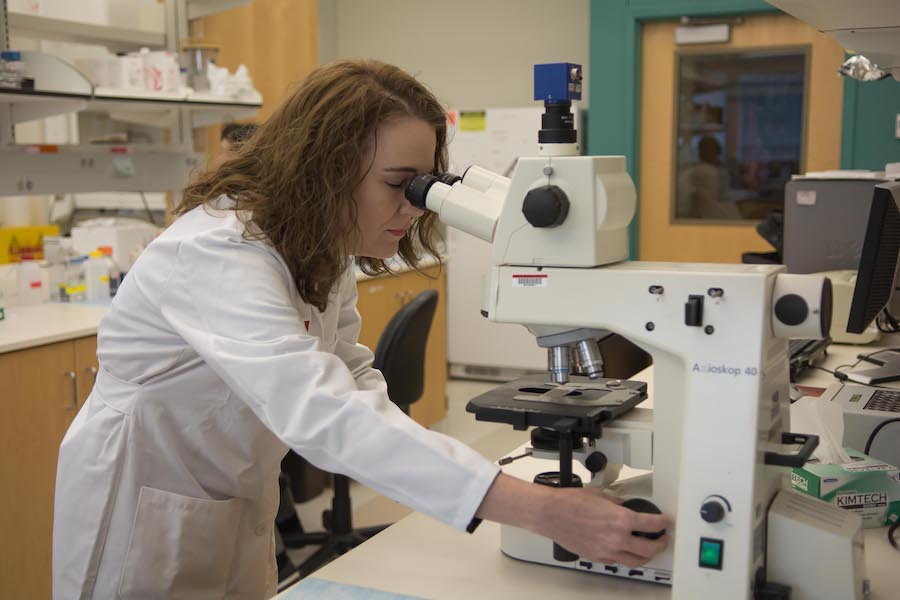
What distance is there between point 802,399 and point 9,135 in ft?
8.95

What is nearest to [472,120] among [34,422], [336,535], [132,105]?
[132,105]

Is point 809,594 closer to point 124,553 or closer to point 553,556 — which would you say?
point 553,556

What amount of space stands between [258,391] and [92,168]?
2.88m

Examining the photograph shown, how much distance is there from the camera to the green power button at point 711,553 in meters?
1.00

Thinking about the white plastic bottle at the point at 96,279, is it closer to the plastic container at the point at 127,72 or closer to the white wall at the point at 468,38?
the plastic container at the point at 127,72

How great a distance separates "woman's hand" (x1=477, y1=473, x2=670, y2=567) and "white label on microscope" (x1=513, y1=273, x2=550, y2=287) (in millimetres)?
234

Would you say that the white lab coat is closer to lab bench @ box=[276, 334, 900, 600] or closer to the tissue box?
lab bench @ box=[276, 334, 900, 600]

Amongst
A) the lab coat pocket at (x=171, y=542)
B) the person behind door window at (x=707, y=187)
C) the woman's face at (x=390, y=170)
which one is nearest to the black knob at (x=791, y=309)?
the woman's face at (x=390, y=170)

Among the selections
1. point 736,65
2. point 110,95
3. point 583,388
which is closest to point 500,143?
point 736,65

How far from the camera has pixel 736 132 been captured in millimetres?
4645

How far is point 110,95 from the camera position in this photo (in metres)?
3.13

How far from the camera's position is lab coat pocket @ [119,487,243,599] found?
1.23 m

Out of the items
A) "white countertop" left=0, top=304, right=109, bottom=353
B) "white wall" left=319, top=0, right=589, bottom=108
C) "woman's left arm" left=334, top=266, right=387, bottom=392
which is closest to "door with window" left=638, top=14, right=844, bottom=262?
"white wall" left=319, top=0, right=589, bottom=108

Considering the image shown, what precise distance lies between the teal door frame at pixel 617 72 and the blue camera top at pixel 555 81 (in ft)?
12.0
